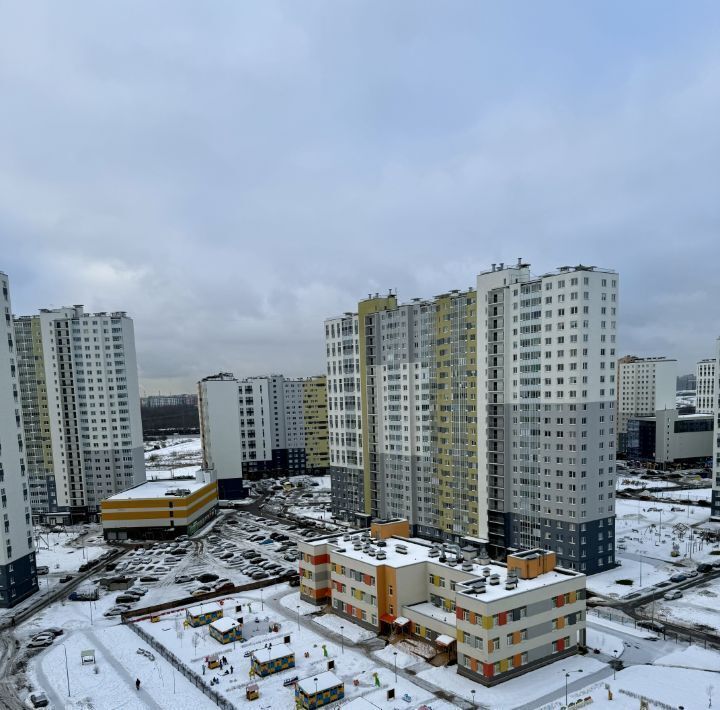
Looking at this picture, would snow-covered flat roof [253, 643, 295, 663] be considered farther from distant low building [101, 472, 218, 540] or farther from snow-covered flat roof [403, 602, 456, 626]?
distant low building [101, 472, 218, 540]

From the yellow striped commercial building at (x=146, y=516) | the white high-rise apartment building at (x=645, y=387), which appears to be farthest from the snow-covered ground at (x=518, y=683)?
the white high-rise apartment building at (x=645, y=387)

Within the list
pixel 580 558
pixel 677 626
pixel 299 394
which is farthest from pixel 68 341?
pixel 677 626

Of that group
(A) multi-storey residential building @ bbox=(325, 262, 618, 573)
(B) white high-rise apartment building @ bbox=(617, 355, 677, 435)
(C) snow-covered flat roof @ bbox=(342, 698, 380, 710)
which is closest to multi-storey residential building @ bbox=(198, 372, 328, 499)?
(A) multi-storey residential building @ bbox=(325, 262, 618, 573)

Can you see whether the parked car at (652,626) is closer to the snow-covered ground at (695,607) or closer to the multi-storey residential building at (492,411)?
the snow-covered ground at (695,607)

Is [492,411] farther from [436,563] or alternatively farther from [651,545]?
[651,545]

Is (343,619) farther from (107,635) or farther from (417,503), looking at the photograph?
(417,503)
